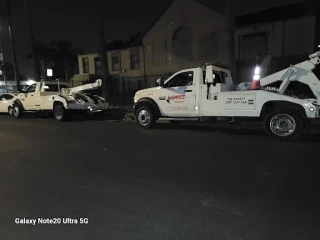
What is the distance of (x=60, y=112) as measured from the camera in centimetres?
1332

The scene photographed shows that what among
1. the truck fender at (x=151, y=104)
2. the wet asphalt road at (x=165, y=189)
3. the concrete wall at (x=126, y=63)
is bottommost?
the wet asphalt road at (x=165, y=189)

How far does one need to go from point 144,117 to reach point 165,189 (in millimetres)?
6318

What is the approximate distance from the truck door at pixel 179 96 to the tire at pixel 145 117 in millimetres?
489

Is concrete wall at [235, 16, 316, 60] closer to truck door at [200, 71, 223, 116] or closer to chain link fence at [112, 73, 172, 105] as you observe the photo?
chain link fence at [112, 73, 172, 105]

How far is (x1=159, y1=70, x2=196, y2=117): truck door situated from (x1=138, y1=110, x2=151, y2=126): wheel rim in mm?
614

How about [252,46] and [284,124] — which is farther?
[252,46]

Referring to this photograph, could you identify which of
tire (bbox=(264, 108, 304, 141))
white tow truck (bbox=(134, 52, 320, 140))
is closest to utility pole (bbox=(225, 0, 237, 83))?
white tow truck (bbox=(134, 52, 320, 140))

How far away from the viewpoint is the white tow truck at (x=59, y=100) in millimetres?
12945

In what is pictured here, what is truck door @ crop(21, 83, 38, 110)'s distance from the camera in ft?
47.3

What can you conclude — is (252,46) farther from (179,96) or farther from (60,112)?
(60,112)

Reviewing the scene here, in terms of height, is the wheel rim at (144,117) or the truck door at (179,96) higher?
the truck door at (179,96)

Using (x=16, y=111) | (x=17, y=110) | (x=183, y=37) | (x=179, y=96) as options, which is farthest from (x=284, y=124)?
(x=183, y=37)

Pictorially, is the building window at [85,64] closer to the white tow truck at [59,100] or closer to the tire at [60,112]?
the white tow truck at [59,100]

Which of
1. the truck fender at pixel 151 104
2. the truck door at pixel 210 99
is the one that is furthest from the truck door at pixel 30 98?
the truck door at pixel 210 99
